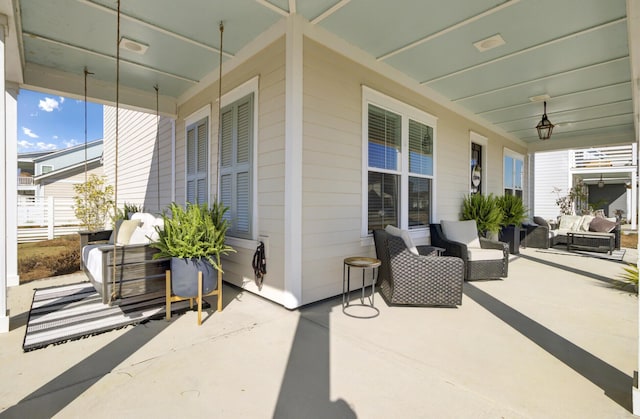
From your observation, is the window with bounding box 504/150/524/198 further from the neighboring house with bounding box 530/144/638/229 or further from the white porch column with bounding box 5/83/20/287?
the white porch column with bounding box 5/83/20/287

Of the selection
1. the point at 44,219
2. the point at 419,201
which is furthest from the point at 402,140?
the point at 44,219

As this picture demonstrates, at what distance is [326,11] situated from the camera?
3180 mm

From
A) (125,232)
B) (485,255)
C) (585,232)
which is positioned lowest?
(485,255)

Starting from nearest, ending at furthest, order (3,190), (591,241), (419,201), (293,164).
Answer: (3,190), (293,164), (419,201), (591,241)

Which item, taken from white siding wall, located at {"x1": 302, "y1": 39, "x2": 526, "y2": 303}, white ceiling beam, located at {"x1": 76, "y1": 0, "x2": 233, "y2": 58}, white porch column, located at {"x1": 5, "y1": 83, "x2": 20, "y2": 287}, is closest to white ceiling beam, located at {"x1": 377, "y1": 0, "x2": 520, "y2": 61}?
white siding wall, located at {"x1": 302, "y1": 39, "x2": 526, "y2": 303}

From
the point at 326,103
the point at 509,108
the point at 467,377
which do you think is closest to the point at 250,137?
the point at 326,103

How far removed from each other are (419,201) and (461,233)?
88 cm

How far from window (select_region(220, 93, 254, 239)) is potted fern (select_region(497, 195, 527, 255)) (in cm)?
544

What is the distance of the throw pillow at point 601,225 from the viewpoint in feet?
24.2

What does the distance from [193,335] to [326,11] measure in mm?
3264

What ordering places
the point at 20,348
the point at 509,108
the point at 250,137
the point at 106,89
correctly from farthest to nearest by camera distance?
the point at 509,108
the point at 106,89
the point at 250,137
the point at 20,348

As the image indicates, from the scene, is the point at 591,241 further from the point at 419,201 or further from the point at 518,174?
the point at 419,201

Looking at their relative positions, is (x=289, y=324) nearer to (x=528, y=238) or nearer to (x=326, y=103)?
(x=326, y=103)

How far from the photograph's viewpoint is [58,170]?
44.7ft
